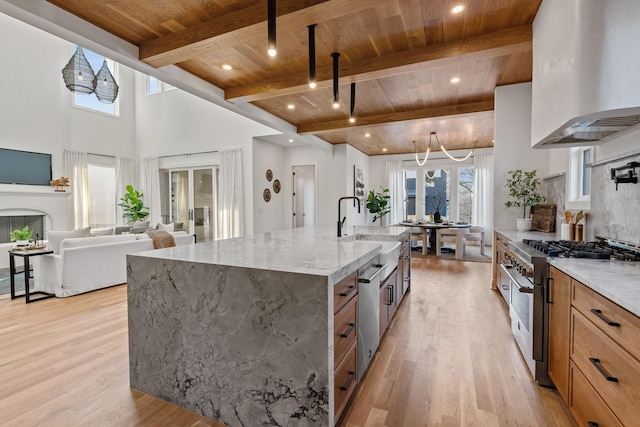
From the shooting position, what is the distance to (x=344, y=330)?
162cm

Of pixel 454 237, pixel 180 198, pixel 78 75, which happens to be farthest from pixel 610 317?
pixel 180 198

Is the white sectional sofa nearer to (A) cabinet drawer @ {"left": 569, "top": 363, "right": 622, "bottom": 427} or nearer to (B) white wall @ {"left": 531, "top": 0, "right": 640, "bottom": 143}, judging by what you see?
(A) cabinet drawer @ {"left": 569, "top": 363, "right": 622, "bottom": 427}

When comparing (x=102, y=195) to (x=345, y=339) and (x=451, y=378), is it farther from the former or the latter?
(x=451, y=378)

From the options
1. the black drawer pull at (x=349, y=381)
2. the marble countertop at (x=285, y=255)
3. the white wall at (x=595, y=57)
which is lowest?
the black drawer pull at (x=349, y=381)

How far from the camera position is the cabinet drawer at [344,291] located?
4.95 feet

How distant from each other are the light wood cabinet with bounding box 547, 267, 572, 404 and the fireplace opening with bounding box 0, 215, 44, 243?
8019 millimetres

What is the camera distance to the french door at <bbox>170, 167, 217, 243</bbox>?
782 centimetres

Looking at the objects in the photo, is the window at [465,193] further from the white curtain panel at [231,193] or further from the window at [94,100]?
the window at [94,100]

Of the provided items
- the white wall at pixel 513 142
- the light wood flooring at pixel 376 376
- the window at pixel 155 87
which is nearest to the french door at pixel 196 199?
the window at pixel 155 87

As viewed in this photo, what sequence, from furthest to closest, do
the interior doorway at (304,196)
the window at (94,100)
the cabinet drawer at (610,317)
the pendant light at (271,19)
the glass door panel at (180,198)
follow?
the interior doorway at (304,196)
the glass door panel at (180,198)
the window at (94,100)
the pendant light at (271,19)
the cabinet drawer at (610,317)

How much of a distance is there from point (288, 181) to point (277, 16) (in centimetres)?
584

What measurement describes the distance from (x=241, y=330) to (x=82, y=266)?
3573mm

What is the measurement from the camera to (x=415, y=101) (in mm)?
4652

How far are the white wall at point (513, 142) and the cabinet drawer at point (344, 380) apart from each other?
10.9 feet
